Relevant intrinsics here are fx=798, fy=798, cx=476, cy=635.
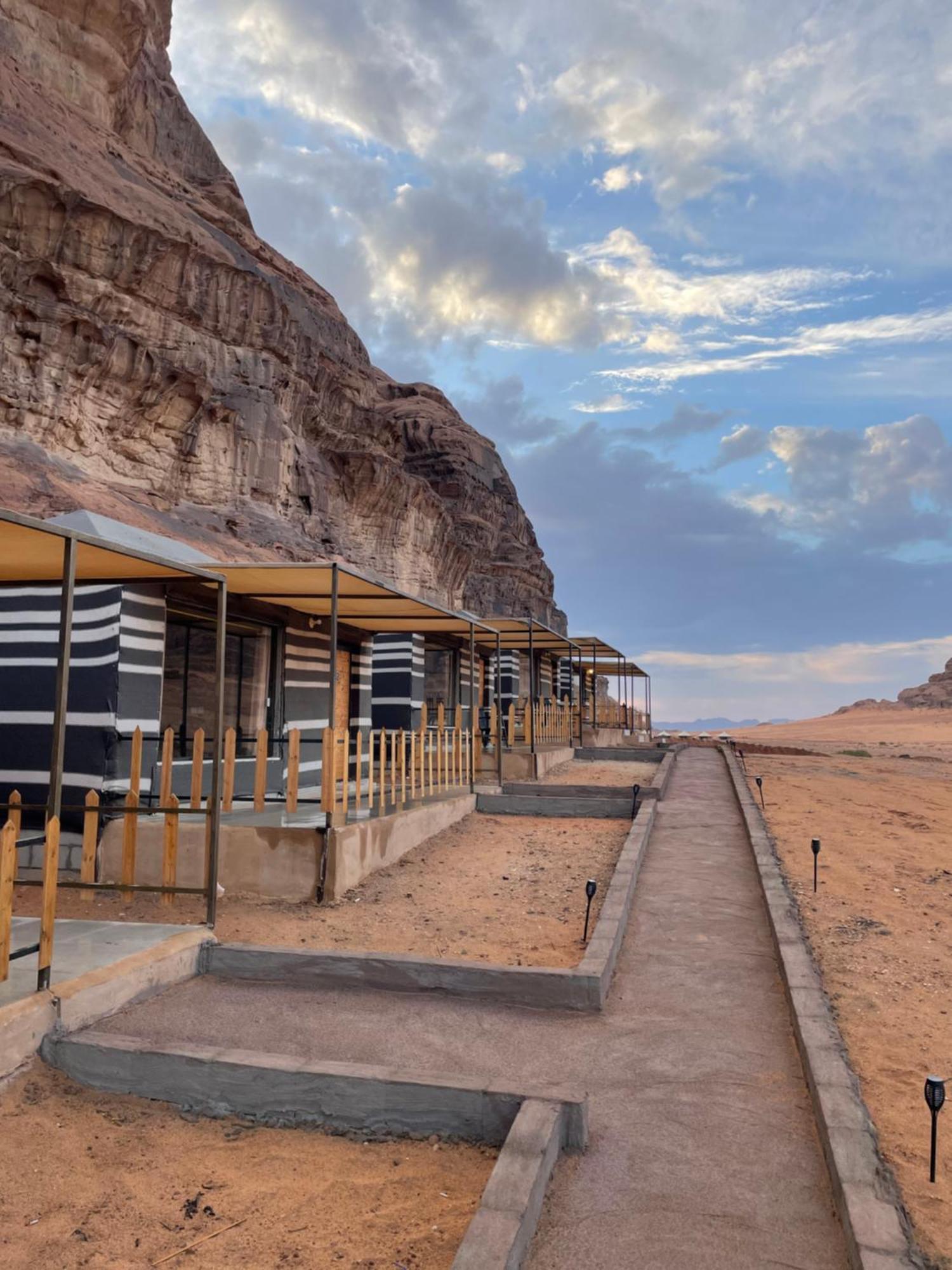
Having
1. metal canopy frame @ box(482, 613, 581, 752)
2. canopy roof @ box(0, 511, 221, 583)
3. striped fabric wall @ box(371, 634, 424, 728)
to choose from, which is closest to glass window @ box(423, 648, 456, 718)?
metal canopy frame @ box(482, 613, 581, 752)

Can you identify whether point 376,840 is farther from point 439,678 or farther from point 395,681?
point 439,678

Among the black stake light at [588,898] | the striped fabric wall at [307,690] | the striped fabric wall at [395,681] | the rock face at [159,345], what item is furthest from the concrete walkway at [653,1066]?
the rock face at [159,345]

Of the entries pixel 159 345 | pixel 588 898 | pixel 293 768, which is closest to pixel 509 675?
pixel 159 345

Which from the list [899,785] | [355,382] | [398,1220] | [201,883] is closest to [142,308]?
[355,382]

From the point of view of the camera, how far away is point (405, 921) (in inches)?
291

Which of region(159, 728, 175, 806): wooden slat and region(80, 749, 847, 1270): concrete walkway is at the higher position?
region(159, 728, 175, 806): wooden slat

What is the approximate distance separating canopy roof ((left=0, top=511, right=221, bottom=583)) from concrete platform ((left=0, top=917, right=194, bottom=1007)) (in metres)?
2.68

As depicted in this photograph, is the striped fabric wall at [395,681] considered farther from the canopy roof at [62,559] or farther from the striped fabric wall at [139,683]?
the canopy roof at [62,559]

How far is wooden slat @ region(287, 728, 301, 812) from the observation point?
7949mm

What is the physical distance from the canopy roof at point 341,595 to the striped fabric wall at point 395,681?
19.3 ft

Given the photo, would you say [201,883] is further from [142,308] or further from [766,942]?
[142,308]

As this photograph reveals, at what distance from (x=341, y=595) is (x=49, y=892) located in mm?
6251

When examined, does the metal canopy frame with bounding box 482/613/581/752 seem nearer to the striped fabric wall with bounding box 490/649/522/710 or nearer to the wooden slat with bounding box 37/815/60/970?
the striped fabric wall with bounding box 490/649/522/710

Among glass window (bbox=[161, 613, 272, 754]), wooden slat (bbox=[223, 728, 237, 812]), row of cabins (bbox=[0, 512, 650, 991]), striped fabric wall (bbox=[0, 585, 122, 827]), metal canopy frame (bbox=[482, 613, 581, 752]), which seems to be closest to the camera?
row of cabins (bbox=[0, 512, 650, 991])
